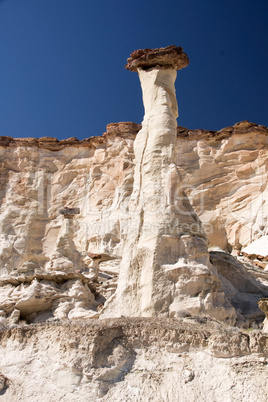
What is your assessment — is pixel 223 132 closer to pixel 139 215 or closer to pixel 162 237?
pixel 139 215

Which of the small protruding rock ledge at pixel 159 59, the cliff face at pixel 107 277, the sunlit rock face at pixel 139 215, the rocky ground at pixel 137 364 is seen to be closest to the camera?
the rocky ground at pixel 137 364

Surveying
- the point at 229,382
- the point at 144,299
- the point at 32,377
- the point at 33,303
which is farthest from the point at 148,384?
the point at 33,303

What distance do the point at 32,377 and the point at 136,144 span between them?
10.0 m

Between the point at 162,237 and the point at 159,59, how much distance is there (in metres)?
7.42

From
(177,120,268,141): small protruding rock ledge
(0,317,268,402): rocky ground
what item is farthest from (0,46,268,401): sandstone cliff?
(177,120,268,141): small protruding rock ledge

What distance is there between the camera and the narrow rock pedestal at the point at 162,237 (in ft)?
43.8

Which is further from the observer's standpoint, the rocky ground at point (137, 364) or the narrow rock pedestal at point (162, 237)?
the narrow rock pedestal at point (162, 237)

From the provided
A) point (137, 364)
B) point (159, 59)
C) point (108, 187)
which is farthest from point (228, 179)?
point (137, 364)

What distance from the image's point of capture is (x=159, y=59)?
18.8m

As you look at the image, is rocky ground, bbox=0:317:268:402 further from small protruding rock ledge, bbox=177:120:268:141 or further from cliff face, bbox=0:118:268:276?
small protruding rock ledge, bbox=177:120:268:141

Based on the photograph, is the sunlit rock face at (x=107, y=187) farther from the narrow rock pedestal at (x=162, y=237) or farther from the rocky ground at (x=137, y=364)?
the rocky ground at (x=137, y=364)

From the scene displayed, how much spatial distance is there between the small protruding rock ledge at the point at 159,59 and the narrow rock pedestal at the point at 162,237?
0.03 m

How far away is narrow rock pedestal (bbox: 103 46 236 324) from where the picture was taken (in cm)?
1336

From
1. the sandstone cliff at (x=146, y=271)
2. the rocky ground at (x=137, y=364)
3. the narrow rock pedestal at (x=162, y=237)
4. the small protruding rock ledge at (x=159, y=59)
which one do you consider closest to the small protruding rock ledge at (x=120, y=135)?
the sandstone cliff at (x=146, y=271)
